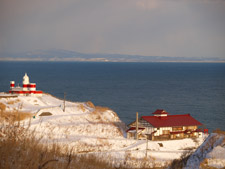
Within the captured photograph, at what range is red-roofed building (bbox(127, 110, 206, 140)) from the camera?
42.9 meters

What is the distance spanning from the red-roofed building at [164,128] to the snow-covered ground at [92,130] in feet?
5.39

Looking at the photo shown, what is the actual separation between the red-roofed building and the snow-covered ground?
1.64 metres

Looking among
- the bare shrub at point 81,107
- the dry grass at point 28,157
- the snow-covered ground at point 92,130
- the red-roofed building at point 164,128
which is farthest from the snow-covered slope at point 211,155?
the bare shrub at point 81,107

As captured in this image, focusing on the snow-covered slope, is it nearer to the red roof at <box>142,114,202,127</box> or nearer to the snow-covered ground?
the snow-covered ground

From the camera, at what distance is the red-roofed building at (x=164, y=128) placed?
42.9m

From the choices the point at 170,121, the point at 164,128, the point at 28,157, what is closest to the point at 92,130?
the point at 164,128

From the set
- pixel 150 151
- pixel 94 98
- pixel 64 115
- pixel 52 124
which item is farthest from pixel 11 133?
pixel 94 98

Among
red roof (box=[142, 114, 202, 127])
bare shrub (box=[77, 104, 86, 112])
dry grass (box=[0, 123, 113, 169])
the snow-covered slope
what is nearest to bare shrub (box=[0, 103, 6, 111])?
bare shrub (box=[77, 104, 86, 112])

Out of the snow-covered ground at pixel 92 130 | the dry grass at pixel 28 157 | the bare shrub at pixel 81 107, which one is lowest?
the snow-covered ground at pixel 92 130

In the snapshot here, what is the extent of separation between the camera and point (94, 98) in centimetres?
8506

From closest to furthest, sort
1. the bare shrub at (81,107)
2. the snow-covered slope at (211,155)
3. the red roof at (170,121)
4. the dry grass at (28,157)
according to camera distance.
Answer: the dry grass at (28,157) → the snow-covered slope at (211,155) → the red roof at (170,121) → the bare shrub at (81,107)

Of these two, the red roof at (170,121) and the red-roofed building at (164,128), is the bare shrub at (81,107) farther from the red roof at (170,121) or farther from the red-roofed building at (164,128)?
the red roof at (170,121)

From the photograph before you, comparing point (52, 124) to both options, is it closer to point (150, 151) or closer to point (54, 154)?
point (150, 151)

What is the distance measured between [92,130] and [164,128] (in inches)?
364
